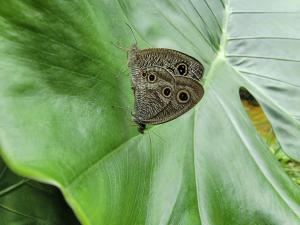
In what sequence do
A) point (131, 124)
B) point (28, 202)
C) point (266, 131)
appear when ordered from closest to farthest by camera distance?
1. point (131, 124)
2. point (28, 202)
3. point (266, 131)

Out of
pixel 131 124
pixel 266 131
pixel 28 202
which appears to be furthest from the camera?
pixel 266 131

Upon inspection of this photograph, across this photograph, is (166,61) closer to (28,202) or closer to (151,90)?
(151,90)

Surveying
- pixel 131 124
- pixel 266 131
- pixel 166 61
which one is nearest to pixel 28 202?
pixel 131 124

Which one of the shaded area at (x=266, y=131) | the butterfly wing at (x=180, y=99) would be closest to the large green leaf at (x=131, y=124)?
the butterfly wing at (x=180, y=99)

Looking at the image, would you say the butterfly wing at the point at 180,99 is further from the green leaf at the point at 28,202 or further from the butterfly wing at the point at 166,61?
the green leaf at the point at 28,202

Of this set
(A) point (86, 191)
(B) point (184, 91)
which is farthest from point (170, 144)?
(A) point (86, 191)

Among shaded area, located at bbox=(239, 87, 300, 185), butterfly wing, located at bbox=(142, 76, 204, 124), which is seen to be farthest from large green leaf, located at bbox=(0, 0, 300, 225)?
shaded area, located at bbox=(239, 87, 300, 185)
